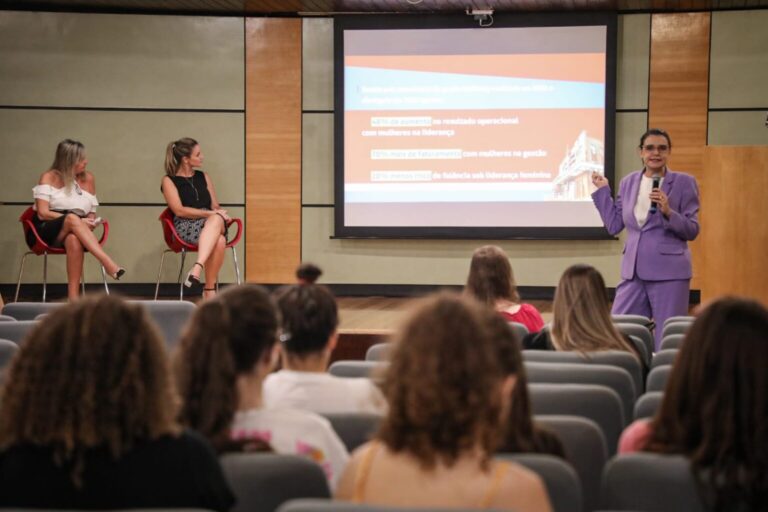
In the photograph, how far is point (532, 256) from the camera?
9.30 m

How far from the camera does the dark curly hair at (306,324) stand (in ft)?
8.40

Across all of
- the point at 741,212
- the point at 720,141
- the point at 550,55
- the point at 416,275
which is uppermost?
the point at 550,55

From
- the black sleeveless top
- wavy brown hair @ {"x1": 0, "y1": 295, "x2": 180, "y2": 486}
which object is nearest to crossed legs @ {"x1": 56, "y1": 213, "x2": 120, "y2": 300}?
the black sleeveless top

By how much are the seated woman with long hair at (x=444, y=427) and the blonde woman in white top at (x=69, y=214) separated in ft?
19.9

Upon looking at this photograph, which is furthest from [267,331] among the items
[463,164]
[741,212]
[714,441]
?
[463,164]

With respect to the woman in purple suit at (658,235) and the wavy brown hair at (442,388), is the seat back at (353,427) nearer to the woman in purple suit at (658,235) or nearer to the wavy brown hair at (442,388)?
the wavy brown hair at (442,388)

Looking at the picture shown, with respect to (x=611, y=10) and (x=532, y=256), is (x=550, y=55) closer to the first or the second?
(x=611, y=10)

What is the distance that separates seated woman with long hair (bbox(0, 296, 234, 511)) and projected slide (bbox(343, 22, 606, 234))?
758 cm

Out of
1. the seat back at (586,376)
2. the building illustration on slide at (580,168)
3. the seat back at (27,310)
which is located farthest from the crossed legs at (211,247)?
the seat back at (586,376)

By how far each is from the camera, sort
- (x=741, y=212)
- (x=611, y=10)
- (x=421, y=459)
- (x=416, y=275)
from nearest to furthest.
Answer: (x=421, y=459)
(x=741, y=212)
(x=611, y=10)
(x=416, y=275)

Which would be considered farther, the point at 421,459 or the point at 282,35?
the point at 282,35

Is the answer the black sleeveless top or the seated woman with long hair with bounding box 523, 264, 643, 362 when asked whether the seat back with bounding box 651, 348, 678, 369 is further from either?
the black sleeveless top

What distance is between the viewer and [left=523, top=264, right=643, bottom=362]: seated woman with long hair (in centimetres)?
341

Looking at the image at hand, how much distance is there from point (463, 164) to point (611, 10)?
1.86 meters
